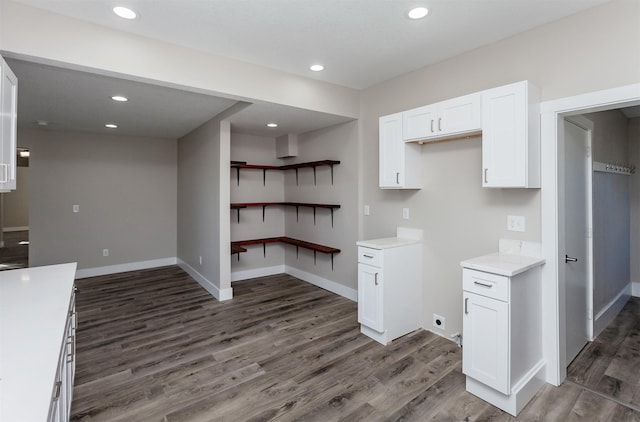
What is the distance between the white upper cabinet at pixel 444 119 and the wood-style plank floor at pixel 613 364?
2.07 m

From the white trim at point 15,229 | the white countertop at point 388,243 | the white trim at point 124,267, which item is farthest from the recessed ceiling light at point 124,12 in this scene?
the white trim at point 15,229

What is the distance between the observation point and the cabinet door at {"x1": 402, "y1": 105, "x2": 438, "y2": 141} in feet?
9.27

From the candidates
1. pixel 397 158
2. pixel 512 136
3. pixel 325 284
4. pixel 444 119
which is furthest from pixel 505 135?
pixel 325 284

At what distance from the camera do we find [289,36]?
8.52 feet

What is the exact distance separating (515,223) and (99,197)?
20.0ft

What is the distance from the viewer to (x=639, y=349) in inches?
111

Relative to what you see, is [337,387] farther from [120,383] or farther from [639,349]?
[639,349]

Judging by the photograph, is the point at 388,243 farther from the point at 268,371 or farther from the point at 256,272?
the point at 256,272

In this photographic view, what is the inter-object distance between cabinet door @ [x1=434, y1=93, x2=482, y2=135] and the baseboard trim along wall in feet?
7.59

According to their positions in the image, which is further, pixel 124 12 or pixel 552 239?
pixel 552 239

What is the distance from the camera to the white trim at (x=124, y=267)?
5.43 m

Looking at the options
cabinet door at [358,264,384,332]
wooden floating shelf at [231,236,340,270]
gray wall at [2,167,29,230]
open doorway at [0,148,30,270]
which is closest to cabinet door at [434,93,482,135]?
cabinet door at [358,264,384,332]

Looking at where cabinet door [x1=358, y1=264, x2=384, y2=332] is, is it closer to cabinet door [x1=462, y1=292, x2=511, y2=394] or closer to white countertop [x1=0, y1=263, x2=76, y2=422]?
cabinet door [x1=462, y1=292, x2=511, y2=394]

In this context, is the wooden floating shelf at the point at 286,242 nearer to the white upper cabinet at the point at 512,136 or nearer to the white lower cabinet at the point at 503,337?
the white lower cabinet at the point at 503,337
